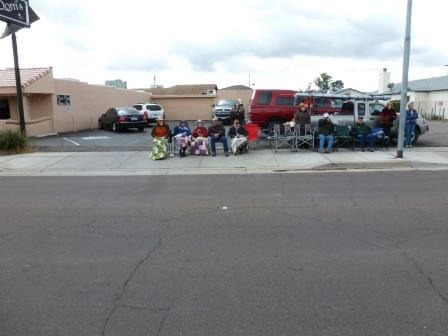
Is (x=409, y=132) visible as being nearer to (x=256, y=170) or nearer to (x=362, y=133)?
(x=362, y=133)

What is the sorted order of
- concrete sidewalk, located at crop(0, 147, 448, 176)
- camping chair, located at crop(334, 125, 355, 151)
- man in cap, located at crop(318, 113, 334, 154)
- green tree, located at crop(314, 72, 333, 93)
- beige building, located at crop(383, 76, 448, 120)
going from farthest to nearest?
green tree, located at crop(314, 72, 333, 93)
beige building, located at crop(383, 76, 448, 120)
camping chair, located at crop(334, 125, 355, 151)
man in cap, located at crop(318, 113, 334, 154)
concrete sidewalk, located at crop(0, 147, 448, 176)

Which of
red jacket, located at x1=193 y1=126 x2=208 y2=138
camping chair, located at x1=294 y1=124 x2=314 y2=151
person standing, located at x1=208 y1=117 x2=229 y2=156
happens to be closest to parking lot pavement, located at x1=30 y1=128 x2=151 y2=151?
red jacket, located at x1=193 y1=126 x2=208 y2=138

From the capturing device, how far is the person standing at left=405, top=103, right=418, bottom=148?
1570 centimetres

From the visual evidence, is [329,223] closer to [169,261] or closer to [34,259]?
[169,261]

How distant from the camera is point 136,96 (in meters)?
39.4

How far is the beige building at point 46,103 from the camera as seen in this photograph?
71.1 feet

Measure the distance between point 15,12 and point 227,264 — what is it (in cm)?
1721

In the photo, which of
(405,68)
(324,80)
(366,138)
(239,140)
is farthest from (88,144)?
(324,80)

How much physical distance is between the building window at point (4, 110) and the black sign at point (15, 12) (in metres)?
6.28

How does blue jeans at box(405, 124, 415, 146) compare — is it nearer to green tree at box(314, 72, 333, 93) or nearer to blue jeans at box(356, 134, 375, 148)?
blue jeans at box(356, 134, 375, 148)

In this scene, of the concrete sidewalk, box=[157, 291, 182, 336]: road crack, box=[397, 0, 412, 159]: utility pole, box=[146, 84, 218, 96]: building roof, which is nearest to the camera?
box=[157, 291, 182, 336]: road crack

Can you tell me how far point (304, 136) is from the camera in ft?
51.0

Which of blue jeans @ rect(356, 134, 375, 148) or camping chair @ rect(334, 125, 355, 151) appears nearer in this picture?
blue jeans @ rect(356, 134, 375, 148)

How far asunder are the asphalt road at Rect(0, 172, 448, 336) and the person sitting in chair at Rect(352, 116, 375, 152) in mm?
6767
